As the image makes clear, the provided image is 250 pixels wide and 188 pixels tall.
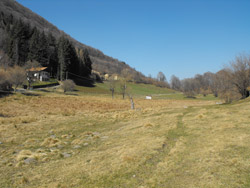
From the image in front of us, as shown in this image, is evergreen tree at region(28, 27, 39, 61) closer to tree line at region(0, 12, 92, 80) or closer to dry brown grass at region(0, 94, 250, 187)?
tree line at region(0, 12, 92, 80)

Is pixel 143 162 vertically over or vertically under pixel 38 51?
under

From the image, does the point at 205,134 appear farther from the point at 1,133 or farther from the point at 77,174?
the point at 1,133

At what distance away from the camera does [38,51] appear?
105250mm

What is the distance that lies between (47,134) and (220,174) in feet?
52.7

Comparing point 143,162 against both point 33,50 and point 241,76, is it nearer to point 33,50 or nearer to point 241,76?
point 241,76

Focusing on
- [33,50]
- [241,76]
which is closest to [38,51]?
[33,50]

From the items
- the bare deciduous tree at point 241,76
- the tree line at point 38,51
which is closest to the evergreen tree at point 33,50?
the tree line at point 38,51

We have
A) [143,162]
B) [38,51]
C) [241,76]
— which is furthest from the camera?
[38,51]

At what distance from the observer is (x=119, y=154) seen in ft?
36.8

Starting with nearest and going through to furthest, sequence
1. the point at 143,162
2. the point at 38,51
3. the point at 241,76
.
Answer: the point at 143,162 < the point at 241,76 < the point at 38,51

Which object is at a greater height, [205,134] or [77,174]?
[205,134]

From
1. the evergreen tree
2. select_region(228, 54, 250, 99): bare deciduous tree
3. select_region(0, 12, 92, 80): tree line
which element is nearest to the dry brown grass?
select_region(228, 54, 250, 99): bare deciduous tree

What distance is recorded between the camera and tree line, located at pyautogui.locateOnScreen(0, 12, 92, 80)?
100375 mm

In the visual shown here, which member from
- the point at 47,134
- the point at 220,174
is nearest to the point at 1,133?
the point at 47,134
